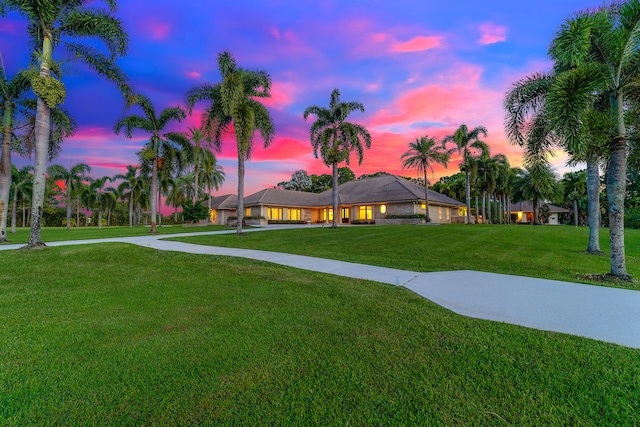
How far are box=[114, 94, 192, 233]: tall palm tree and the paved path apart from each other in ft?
67.4

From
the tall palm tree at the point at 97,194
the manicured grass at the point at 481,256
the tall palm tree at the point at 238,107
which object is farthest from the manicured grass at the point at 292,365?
the tall palm tree at the point at 97,194

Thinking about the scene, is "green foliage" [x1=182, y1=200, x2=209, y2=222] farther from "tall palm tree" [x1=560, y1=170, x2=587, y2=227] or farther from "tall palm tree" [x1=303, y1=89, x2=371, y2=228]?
"tall palm tree" [x1=560, y1=170, x2=587, y2=227]

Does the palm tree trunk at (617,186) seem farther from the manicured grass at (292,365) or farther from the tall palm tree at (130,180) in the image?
the tall palm tree at (130,180)

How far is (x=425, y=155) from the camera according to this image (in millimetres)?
31109

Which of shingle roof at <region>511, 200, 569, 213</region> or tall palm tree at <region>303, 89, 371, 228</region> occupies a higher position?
tall palm tree at <region>303, 89, 371, 228</region>

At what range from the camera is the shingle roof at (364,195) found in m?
32.2

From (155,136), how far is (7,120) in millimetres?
8739

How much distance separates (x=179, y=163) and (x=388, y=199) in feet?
73.1

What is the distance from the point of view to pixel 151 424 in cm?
207

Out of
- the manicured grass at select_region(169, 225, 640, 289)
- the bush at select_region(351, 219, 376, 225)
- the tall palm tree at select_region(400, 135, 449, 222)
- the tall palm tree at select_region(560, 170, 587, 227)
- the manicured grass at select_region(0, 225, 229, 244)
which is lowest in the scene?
the manicured grass at select_region(169, 225, 640, 289)

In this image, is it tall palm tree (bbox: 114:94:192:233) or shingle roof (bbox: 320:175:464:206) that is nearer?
tall palm tree (bbox: 114:94:192:233)

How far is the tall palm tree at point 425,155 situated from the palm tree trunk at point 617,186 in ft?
75.1

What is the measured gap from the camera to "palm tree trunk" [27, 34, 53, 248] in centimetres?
998

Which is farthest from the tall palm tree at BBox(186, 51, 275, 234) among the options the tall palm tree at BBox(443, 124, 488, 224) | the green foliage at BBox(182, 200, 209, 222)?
the tall palm tree at BBox(443, 124, 488, 224)
